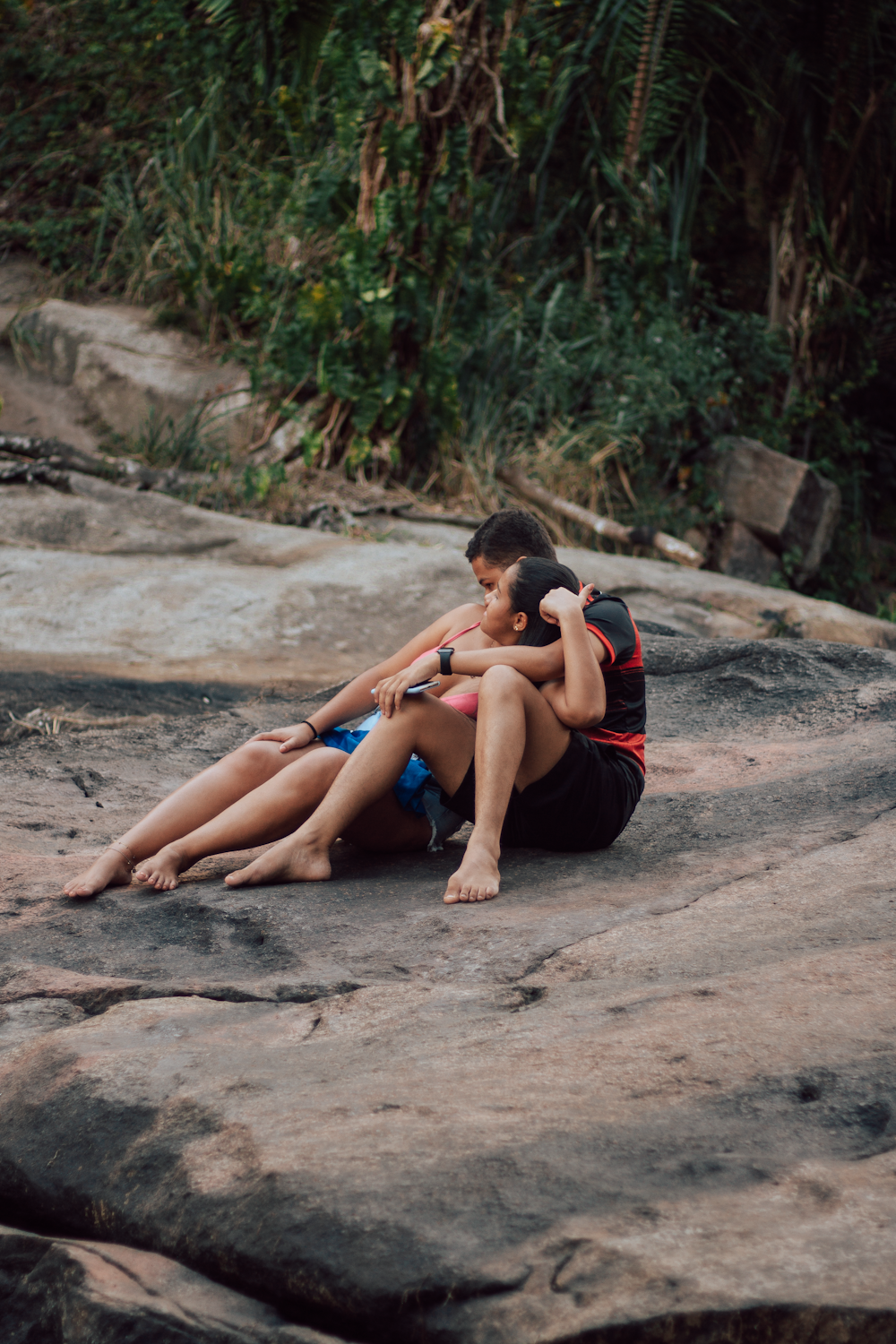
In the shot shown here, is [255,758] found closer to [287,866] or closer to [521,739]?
[287,866]

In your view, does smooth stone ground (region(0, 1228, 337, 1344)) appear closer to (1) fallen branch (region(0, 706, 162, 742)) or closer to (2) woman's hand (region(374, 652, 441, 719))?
(2) woman's hand (region(374, 652, 441, 719))

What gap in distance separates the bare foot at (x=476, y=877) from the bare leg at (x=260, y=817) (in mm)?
300

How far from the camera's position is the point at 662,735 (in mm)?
3707

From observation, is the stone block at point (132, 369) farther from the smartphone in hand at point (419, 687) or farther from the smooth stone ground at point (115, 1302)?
the smooth stone ground at point (115, 1302)

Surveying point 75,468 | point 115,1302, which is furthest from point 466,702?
point 75,468

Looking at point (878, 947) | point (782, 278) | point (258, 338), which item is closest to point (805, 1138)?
point (878, 947)

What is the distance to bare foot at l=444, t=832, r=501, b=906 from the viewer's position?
2.34 m

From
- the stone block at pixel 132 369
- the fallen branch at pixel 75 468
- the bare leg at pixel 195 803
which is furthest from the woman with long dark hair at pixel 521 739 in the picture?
the stone block at pixel 132 369

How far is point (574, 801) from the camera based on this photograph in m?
2.60

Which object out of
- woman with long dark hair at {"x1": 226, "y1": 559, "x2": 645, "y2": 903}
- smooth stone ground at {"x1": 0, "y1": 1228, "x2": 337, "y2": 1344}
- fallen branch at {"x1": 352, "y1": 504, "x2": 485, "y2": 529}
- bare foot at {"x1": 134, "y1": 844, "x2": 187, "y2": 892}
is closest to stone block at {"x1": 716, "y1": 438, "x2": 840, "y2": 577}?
fallen branch at {"x1": 352, "y1": 504, "x2": 485, "y2": 529}

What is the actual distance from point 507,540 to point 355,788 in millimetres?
733

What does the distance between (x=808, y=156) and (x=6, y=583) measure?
7.75 meters

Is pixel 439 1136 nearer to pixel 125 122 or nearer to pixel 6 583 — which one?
pixel 6 583

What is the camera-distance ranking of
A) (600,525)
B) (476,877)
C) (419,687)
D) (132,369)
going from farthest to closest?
1. (132,369)
2. (600,525)
3. (419,687)
4. (476,877)
